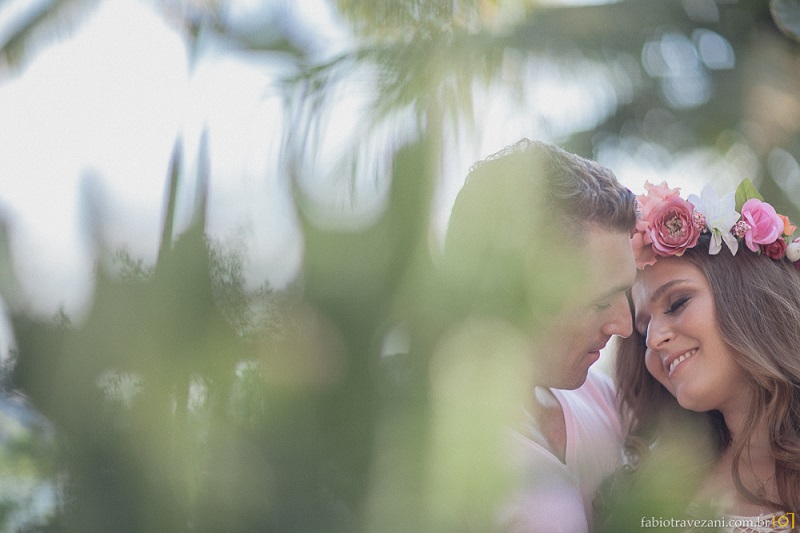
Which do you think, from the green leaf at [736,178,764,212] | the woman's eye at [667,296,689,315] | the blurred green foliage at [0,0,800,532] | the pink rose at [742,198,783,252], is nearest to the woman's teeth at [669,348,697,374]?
the woman's eye at [667,296,689,315]

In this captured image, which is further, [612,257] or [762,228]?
[762,228]

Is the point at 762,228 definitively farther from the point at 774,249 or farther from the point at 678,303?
the point at 678,303

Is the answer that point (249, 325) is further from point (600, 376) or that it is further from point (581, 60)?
point (581, 60)

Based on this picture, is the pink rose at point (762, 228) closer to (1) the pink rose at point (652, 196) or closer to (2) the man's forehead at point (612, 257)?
(1) the pink rose at point (652, 196)

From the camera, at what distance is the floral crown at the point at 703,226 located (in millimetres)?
1827

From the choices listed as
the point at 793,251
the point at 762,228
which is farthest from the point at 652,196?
the point at 793,251

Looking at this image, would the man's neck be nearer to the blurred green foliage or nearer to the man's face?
the man's face

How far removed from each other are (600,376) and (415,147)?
197 centimetres

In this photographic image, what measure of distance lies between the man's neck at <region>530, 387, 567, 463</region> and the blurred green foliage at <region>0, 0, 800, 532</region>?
1.22 metres

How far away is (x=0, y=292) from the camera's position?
15.8 inches

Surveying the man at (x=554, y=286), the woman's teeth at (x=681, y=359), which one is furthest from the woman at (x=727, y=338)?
the man at (x=554, y=286)

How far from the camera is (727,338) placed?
69.5 inches

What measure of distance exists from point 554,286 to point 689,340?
1.36 m

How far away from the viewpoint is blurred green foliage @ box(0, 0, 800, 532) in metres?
0.40
